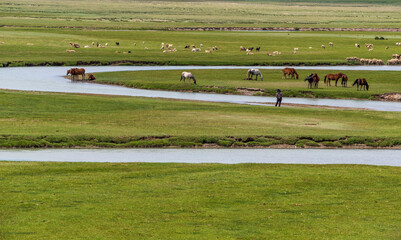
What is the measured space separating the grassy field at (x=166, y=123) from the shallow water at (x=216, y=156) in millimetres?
1069

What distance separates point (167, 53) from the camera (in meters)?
96.2

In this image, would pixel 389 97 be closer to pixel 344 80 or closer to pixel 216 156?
pixel 344 80

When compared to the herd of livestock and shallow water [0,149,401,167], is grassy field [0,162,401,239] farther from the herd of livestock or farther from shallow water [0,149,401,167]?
the herd of livestock

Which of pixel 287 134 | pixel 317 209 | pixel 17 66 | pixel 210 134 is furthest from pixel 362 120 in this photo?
pixel 17 66

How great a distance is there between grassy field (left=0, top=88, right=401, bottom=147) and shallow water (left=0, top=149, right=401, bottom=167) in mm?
1069

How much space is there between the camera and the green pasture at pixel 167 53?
87.3 m

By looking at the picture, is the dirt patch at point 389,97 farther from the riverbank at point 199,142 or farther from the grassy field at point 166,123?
the riverbank at point 199,142

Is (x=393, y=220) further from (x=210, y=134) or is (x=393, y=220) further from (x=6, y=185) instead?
(x=210, y=134)

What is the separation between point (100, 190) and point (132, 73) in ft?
169

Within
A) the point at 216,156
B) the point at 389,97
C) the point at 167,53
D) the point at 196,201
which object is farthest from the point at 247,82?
the point at 196,201

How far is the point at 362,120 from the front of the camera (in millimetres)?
44344

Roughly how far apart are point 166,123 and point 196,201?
66.2ft

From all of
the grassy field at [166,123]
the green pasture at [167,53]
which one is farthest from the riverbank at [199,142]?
the green pasture at [167,53]

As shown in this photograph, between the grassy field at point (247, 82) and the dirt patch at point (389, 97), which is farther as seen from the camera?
the grassy field at point (247, 82)
